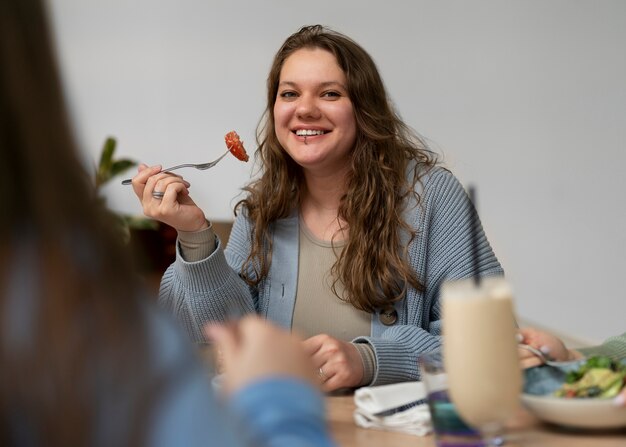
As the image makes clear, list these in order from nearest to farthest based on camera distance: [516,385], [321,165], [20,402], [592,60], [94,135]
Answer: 1. [20,402]
2. [516,385]
3. [321,165]
4. [592,60]
5. [94,135]

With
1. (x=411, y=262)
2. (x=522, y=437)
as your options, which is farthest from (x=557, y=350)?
(x=411, y=262)

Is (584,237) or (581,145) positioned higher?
(581,145)

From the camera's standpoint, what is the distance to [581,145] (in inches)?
183

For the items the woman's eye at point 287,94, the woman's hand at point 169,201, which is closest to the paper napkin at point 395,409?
the woman's hand at point 169,201

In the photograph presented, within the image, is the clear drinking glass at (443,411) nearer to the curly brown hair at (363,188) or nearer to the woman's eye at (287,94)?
the curly brown hair at (363,188)

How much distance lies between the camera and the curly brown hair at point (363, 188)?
2020mm

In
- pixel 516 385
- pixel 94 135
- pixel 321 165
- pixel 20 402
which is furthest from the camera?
pixel 94 135

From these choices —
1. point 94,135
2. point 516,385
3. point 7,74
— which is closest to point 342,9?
point 94,135

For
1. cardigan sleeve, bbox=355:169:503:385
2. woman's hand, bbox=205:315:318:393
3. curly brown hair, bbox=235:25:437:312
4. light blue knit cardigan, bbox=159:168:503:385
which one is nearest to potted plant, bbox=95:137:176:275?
curly brown hair, bbox=235:25:437:312

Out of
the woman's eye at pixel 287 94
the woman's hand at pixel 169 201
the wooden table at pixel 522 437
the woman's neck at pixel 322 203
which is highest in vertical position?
the woman's eye at pixel 287 94

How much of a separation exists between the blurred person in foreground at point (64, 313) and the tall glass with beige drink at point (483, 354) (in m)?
0.45

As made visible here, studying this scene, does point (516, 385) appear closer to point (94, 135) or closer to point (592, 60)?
point (592, 60)

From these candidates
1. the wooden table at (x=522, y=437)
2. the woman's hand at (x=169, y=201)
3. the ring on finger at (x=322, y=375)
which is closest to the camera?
the wooden table at (x=522, y=437)

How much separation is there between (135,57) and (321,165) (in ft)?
11.6
